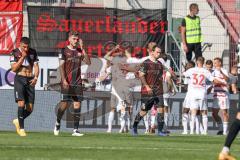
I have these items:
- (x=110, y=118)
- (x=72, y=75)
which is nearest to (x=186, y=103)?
Answer: (x=110, y=118)

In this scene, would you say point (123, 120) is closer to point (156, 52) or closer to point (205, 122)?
point (205, 122)

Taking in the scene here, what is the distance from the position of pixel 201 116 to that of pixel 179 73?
1.59 meters

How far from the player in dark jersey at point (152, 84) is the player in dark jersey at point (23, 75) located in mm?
2714

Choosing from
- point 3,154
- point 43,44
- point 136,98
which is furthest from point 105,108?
point 3,154

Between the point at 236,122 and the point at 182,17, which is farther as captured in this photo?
the point at 182,17

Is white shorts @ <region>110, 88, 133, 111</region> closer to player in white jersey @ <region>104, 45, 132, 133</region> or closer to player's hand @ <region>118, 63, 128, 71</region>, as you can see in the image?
player in white jersey @ <region>104, 45, 132, 133</region>

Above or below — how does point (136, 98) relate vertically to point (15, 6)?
below

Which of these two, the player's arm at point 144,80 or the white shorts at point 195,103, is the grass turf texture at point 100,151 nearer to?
the player's arm at point 144,80

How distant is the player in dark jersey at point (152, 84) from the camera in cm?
2061

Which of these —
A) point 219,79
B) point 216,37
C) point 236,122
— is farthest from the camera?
point 216,37

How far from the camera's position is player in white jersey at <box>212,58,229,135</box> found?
24656mm

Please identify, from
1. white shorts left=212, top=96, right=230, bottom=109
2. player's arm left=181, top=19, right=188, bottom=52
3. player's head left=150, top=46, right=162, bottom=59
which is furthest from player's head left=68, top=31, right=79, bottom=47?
white shorts left=212, top=96, right=230, bottom=109

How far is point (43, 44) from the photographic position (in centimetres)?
2520

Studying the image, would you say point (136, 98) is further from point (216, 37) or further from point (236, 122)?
point (236, 122)
